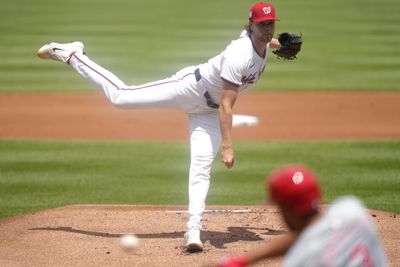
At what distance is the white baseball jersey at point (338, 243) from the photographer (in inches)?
142

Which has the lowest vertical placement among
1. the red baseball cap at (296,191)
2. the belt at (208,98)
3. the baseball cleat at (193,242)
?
the baseball cleat at (193,242)

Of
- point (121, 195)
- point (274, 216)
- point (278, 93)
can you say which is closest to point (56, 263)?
point (274, 216)

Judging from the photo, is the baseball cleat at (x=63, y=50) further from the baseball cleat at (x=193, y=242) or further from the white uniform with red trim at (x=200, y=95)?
the baseball cleat at (x=193, y=242)

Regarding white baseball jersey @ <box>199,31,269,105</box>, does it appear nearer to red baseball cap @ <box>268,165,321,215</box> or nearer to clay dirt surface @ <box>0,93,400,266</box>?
clay dirt surface @ <box>0,93,400,266</box>

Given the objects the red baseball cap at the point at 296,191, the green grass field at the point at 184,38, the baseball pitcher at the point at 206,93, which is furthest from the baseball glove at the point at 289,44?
the green grass field at the point at 184,38

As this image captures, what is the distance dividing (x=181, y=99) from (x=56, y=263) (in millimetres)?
1696

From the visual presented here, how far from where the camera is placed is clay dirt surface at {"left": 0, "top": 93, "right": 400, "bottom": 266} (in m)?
6.95

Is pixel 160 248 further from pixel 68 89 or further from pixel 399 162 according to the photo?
pixel 68 89

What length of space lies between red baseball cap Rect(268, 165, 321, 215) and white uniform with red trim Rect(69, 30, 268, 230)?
320cm

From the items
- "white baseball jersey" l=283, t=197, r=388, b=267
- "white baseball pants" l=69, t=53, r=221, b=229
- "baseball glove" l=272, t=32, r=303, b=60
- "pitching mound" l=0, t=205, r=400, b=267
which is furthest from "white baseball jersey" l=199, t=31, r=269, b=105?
"white baseball jersey" l=283, t=197, r=388, b=267

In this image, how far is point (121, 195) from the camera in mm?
9680

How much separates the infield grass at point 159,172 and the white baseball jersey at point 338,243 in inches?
209

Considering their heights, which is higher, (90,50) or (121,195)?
(90,50)

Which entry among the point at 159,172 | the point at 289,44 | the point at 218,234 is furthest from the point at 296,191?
the point at 159,172
